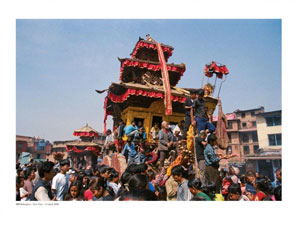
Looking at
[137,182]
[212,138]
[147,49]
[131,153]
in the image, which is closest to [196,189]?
[137,182]

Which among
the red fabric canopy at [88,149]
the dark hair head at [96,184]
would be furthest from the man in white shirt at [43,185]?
the red fabric canopy at [88,149]

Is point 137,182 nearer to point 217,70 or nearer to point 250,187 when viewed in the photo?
point 250,187

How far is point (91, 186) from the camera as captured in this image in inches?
160

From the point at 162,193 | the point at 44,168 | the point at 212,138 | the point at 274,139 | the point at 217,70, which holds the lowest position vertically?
the point at 162,193

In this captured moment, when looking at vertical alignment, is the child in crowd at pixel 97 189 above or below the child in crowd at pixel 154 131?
below

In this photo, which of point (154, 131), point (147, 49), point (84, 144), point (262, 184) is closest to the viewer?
point (262, 184)

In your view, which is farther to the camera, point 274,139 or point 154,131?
point 274,139

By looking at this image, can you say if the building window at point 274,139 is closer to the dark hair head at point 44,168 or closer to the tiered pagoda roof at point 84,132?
the tiered pagoda roof at point 84,132

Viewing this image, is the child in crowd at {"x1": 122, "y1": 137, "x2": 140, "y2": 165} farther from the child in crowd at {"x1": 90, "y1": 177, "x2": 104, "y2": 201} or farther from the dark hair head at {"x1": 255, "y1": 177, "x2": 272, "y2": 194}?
the dark hair head at {"x1": 255, "y1": 177, "x2": 272, "y2": 194}

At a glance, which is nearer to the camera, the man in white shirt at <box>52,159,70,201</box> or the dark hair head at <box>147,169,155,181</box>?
the man in white shirt at <box>52,159,70,201</box>

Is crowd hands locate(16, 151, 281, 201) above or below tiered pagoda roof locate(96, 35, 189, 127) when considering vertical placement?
below

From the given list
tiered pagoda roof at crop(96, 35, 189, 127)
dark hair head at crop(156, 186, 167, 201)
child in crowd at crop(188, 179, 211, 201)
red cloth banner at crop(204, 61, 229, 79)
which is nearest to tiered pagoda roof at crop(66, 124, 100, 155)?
tiered pagoda roof at crop(96, 35, 189, 127)

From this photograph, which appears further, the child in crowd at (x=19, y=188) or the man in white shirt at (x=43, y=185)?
the child in crowd at (x=19, y=188)
